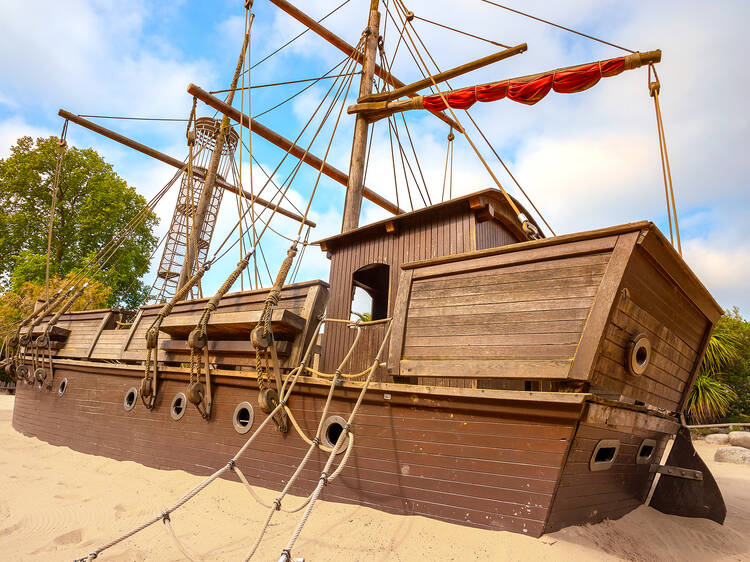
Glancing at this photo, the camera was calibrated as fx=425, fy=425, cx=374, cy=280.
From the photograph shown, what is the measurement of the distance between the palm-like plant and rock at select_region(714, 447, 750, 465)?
6.54 ft

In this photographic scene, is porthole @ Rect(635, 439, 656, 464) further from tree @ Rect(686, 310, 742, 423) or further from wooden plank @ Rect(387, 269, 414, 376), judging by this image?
tree @ Rect(686, 310, 742, 423)

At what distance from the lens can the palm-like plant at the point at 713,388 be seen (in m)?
13.8

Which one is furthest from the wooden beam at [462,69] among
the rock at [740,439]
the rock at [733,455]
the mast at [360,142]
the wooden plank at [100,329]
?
the rock at [740,439]

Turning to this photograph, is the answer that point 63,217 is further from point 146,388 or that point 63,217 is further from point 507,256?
point 507,256

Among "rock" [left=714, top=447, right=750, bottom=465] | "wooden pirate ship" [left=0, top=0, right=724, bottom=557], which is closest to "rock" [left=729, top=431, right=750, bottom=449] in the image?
"rock" [left=714, top=447, right=750, bottom=465]

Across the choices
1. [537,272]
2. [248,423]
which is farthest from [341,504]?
[537,272]

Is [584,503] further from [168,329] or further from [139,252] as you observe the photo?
[139,252]

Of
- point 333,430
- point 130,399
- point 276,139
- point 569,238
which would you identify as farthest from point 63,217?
point 569,238

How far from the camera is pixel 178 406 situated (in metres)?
6.36

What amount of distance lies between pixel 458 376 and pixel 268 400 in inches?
91.4

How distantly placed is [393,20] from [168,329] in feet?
27.6

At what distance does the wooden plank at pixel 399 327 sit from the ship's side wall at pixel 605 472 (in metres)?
1.66

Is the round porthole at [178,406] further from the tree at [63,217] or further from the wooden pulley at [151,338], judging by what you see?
the tree at [63,217]

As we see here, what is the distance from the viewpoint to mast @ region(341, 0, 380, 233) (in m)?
8.10
